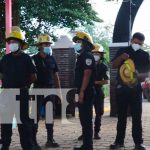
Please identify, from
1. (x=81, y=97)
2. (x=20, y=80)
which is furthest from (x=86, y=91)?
(x=20, y=80)

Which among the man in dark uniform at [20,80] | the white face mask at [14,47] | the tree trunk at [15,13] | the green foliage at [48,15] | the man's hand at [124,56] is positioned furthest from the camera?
the green foliage at [48,15]

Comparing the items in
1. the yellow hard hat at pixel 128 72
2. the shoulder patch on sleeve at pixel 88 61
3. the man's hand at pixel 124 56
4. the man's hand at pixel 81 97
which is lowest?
the man's hand at pixel 81 97

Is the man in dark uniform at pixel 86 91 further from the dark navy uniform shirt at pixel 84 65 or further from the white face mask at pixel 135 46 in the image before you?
the white face mask at pixel 135 46

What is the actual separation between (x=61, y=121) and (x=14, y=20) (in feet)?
15.8

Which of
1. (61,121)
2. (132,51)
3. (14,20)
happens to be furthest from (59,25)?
(132,51)

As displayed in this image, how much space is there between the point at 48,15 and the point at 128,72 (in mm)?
9692

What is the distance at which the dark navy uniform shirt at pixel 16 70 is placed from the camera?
575 cm

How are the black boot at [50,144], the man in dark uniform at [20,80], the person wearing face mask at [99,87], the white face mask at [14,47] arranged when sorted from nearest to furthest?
the man in dark uniform at [20,80] → the white face mask at [14,47] → the black boot at [50,144] → the person wearing face mask at [99,87]

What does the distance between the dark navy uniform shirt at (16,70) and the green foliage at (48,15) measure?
8506mm

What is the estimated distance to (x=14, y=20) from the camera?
1430cm

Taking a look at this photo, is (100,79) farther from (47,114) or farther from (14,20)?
(14,20)

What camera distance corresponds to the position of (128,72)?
20.6 feet

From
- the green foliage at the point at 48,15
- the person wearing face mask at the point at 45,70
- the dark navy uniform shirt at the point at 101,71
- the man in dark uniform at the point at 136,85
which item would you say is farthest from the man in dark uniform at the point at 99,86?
the green foliage at the point at 48,15

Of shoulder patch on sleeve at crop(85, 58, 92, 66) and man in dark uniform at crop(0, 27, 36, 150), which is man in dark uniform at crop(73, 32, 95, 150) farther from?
man in dark uniform at crop(0, 27, 36, 150)
